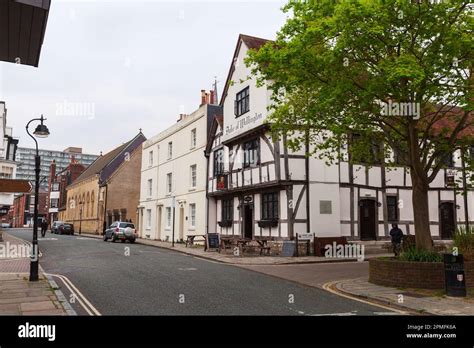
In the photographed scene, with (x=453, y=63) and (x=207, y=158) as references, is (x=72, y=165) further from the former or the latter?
(x=453, y=63)

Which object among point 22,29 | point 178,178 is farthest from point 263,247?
point 22,29

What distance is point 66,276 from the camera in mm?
13531

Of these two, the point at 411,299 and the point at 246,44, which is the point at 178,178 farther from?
the point at 411,299

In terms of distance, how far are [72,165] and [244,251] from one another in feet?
194

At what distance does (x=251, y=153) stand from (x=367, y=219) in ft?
24.8

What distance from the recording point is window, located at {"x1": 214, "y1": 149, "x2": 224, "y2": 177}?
27906 millimetres

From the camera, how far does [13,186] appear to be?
894 cm

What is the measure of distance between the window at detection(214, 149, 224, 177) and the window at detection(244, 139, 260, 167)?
320 cm

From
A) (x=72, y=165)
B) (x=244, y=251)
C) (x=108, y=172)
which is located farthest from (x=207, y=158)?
(x=72, y=165)

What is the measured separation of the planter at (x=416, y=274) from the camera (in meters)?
11.5

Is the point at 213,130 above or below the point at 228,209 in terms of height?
above

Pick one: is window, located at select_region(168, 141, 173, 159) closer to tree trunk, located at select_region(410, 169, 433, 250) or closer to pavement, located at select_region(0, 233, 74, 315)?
pavement, located at select_region(0, 233, 74, 315)

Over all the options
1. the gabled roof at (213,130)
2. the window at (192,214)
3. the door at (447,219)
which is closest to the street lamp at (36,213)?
the gabled roof at (213,130)

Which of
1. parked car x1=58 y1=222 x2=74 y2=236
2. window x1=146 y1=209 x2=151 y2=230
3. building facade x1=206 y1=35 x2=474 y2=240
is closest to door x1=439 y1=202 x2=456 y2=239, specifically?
building facade x1=206 y1=35 x2=474 y2=240
